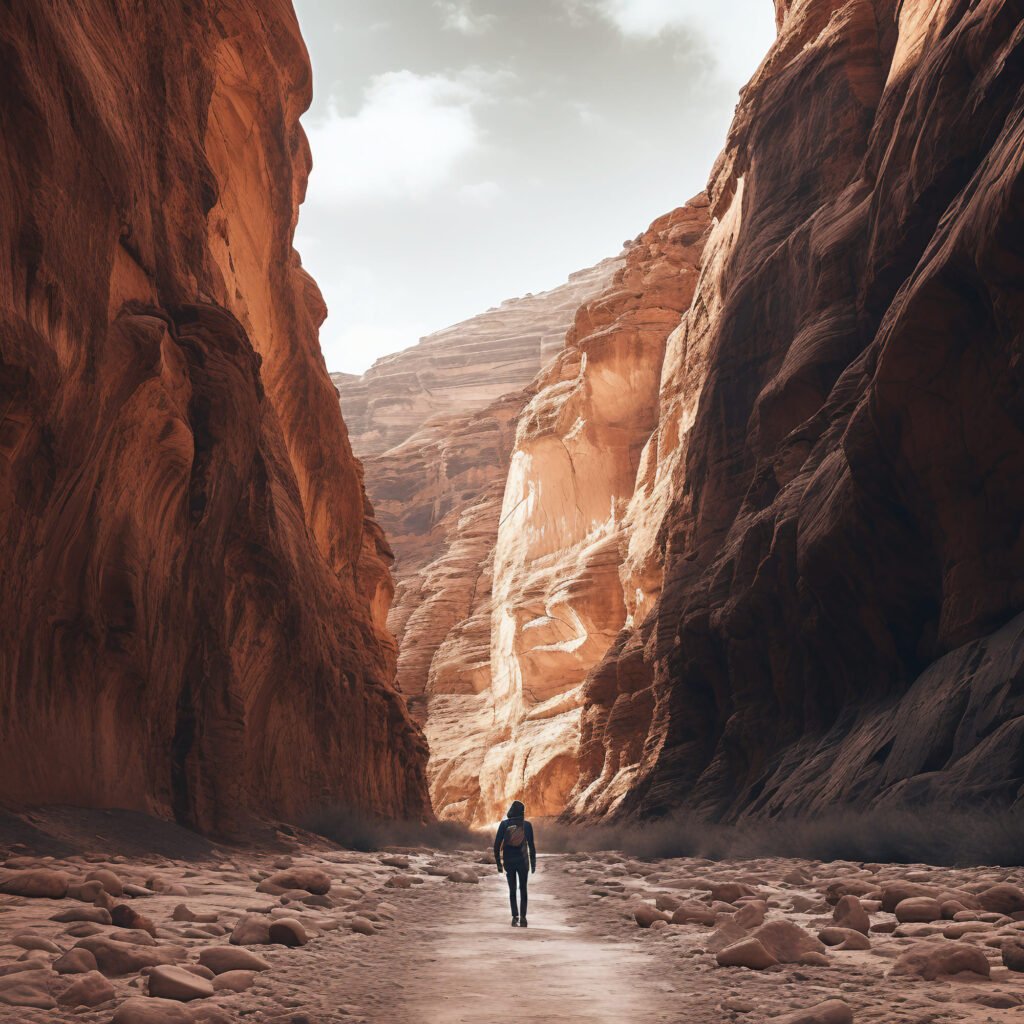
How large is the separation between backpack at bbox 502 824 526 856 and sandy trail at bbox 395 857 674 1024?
24.7 inches

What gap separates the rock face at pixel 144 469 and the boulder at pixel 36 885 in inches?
181

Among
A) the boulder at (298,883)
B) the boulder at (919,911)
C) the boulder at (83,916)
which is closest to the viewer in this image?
the boulder at (83,916)

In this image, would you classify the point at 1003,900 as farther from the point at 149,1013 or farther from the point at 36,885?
the point at 36,885

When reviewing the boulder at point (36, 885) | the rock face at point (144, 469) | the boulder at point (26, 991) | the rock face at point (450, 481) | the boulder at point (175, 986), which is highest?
the rock face at point (450, 481)

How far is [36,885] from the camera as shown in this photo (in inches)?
243

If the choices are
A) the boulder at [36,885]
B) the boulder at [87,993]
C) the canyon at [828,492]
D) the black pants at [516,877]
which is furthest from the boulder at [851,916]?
the canyon at [828,492]

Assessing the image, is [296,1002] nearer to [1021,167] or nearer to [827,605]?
[1021,167]

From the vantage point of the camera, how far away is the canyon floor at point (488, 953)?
4082 millimetres

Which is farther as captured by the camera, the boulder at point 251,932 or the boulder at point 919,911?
the boulder at point 919,911

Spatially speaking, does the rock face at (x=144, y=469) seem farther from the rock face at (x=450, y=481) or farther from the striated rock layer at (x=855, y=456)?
the rock face at (x=450, y=481)

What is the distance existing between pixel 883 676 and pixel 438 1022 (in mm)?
17040

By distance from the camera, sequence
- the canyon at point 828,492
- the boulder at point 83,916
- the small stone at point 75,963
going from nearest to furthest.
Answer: the small stone at point 75,963 → the boulder at point 83,916 → the canyon at point 828,492

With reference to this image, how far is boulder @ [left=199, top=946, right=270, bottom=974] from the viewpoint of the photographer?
4.79 meters

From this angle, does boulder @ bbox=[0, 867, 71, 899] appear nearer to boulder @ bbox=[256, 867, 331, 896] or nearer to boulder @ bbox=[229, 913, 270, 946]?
boulder @ bbox=[229, 913, 270, 946]
